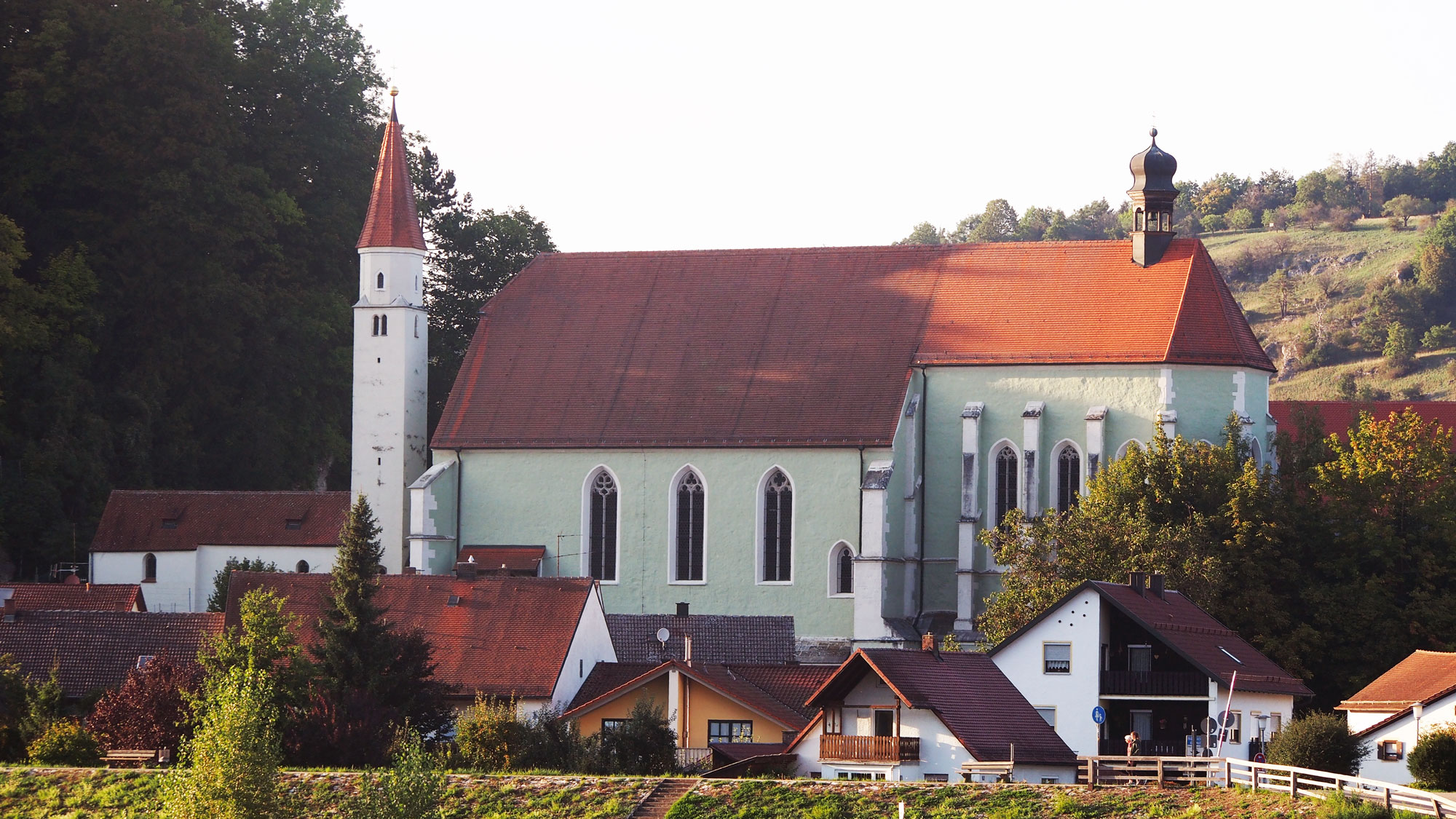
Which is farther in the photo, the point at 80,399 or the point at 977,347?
the point at 80,399

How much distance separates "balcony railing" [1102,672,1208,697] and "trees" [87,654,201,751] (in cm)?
1768

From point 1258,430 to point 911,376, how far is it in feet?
29.3

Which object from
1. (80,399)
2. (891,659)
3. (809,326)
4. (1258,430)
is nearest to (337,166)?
(80,399)

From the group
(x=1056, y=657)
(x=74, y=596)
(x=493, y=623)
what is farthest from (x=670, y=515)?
(x=1056, y=657)

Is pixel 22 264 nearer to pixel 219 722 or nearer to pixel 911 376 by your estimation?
pixel 911 376

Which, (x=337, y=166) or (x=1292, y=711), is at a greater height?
(x=337, y=166)

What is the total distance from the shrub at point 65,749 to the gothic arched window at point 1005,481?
82.1 ft

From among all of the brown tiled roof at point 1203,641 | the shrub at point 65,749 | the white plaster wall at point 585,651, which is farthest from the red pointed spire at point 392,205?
the brown tiled roof at point 1203,641

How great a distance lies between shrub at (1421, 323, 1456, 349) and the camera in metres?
144

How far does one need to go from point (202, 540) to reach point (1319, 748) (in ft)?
111

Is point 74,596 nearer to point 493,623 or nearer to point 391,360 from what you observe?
point 391,360

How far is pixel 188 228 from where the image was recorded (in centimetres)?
6575

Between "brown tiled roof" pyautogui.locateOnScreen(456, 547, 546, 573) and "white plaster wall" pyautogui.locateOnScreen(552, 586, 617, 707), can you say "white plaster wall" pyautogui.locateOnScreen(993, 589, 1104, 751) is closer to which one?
"white plaster wall" pyautogui.locateOnScreen(552, 586, 617, 707)

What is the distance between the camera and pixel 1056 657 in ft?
144
